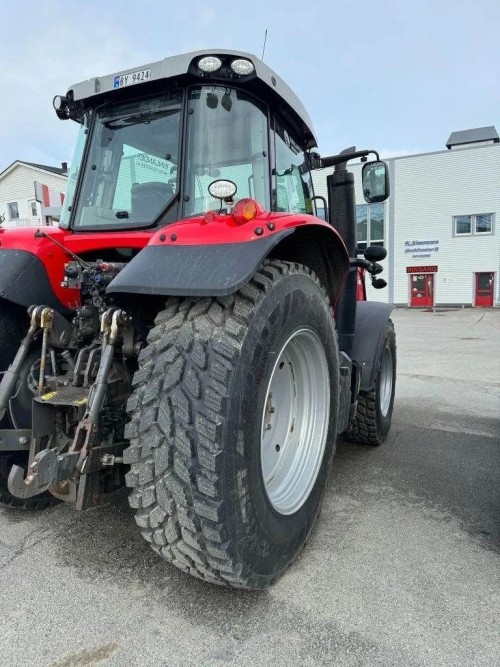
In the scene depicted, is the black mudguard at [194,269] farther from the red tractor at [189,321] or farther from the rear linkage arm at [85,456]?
the rear linkage arm at [85,456]

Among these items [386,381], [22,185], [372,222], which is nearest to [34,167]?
[22,185]

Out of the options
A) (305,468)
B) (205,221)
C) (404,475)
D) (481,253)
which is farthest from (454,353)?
(481,253)

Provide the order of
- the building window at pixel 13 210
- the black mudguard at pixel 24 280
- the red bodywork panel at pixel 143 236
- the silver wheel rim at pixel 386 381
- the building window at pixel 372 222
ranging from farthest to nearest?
the building window at pixel 13 210 → the building window at pixel 372 222 → the silver wheel rim at pixel 386 381 → the black mudguard at pixel 24 280 → the red bodywork panel at pixel 143 236

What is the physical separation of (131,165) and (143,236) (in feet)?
1.94

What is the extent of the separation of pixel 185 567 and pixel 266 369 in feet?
2.80

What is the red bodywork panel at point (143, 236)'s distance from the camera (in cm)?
201

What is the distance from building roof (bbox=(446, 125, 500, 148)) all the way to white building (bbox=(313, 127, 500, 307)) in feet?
14.8

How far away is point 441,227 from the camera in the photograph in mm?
26641

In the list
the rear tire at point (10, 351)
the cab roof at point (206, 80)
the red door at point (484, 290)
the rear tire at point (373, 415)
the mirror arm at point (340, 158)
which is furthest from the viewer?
the red door at point (484, 290)

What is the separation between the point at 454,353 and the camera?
36.6 ft

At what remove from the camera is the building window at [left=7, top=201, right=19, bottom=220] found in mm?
30234

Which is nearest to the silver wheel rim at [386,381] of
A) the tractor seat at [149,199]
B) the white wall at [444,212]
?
the tractor seat at [149,199]

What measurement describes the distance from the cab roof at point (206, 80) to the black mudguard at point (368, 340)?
1807mm

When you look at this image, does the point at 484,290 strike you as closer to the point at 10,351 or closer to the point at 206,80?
the point at 206,80
